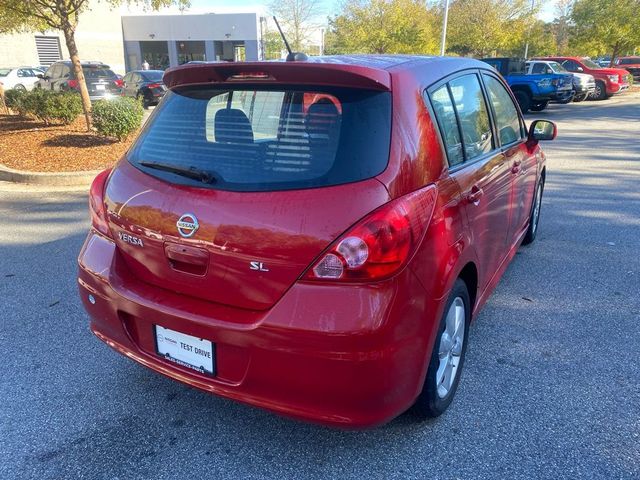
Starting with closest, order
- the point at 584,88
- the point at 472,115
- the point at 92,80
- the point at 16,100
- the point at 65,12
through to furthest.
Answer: the point at 472,115, the point at 65,12, the point at 16,100, the point at 92,80, the point at 584,88

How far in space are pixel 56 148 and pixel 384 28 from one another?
77.6 feet

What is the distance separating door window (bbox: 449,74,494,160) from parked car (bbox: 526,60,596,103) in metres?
17.5

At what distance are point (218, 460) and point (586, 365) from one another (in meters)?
2.23

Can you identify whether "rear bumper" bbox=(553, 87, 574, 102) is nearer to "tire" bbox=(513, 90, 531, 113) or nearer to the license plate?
"tire" bbox=(513, 90, 531, 113)

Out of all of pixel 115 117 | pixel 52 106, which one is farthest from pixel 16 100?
pixel 115 117

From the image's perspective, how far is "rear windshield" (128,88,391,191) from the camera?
2016 mm

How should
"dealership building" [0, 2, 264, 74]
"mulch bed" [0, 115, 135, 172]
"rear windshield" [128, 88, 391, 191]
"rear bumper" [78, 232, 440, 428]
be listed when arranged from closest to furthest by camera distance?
"rear bumper" [78, 232, 440, 428]
"rear windshield" [128, 88, 391, 191]
"mulch bed" [0, 115, 135, 172]
"dealership building" [0, 2, 264, 74]

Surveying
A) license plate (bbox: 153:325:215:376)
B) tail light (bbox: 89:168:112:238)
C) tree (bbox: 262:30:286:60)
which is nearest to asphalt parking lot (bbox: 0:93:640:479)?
license plate (bbox: 153:325:215:376)

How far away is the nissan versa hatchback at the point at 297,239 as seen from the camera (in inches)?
74.6

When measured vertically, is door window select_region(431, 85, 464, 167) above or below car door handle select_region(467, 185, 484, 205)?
above

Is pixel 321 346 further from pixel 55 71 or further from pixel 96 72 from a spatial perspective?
pixel 55 71

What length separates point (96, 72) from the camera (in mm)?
18062

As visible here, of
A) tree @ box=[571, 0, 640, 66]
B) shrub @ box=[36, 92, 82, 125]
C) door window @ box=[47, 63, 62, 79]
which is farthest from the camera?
tree @ box=[571, 0, 640, 66]

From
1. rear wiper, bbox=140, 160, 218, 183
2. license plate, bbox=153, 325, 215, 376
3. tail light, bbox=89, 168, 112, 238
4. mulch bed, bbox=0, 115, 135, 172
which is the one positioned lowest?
mulch bed, bbox=0, 115, 135, 172
